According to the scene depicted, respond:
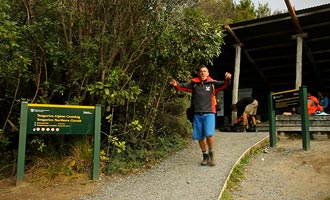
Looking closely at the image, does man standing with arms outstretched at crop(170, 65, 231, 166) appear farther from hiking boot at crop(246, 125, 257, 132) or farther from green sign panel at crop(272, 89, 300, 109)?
hiking boot at crop(246, 125, 257, 132)

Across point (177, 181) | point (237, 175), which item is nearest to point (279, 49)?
point (237, 175)

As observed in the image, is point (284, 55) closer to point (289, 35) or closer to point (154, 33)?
point (289, 35)

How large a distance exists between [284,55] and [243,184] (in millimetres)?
9258

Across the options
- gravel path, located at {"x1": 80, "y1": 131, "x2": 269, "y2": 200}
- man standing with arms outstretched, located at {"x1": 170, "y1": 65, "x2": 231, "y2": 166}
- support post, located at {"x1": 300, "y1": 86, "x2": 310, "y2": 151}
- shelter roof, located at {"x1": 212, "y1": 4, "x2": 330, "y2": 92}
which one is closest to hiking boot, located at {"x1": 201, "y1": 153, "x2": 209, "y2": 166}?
man standing with arms outstretched, located at {"x1": 170, "y1": 65, "x2": 231, "y2": 166}

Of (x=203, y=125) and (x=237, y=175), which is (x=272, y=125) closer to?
(x=237, y=175)

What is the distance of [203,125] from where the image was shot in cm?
568

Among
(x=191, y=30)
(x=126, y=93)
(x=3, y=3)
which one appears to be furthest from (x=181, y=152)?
(x=3, y=3)

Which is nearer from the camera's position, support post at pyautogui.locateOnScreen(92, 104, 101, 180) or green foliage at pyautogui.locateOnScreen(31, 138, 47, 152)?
support post at pyautogui.locateOnScreen(92, 104, 101, 180)

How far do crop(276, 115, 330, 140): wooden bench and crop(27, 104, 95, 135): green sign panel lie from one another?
5852mm

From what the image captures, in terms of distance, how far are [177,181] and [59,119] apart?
2.08 metres

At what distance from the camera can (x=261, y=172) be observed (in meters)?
5.99

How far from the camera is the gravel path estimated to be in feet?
14.8

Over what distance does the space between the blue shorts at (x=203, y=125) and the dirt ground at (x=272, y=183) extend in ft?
3.35

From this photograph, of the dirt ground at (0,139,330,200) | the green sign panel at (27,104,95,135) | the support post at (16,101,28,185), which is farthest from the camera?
the green sign panel at (27,104,95,135)
